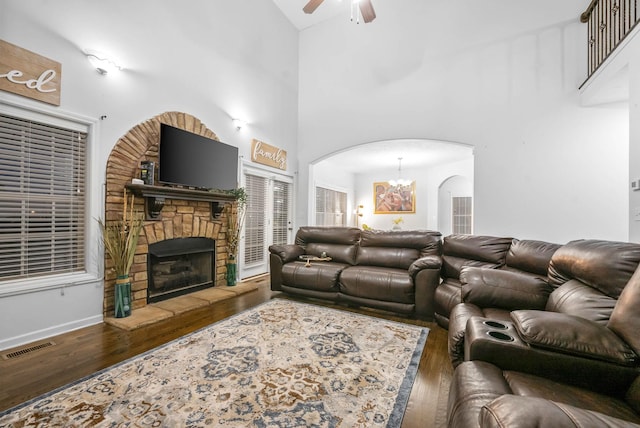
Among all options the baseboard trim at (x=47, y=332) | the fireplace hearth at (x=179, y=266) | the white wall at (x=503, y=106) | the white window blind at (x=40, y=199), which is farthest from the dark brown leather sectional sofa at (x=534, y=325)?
the white window blind at (x=40, y=199)

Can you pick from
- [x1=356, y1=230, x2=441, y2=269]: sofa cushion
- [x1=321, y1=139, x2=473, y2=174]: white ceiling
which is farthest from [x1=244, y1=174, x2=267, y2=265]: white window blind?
[x1=356, y1=230, x2=441, y2=269]: sofa cushion

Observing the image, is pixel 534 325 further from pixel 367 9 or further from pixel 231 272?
pixel 231 272

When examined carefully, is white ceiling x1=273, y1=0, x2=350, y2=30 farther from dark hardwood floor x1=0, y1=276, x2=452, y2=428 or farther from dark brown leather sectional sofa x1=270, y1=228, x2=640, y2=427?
dark hardwood floor x1=0, y1=276, x2=452, y2=428

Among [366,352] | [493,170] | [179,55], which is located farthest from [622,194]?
[179,55]

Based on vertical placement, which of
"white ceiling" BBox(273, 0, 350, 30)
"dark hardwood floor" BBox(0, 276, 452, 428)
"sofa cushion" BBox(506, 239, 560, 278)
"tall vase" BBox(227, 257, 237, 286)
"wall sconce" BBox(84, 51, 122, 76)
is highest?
"white ceiling" BBox(273, 0, 350, 30)

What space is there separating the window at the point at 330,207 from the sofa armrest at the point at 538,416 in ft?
22.5

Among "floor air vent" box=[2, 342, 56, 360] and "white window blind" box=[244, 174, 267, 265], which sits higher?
"white window blind" box=[244, 174, 267, 265]

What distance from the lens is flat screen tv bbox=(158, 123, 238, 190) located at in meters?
3.44

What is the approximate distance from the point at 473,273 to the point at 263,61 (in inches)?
196

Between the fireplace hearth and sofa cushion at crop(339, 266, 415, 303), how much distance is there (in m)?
2.07

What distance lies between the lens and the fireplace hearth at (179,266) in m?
3.51

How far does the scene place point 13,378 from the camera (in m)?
1.90

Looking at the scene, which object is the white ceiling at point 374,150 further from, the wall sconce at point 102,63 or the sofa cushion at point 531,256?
the wall sconce at point 102,63

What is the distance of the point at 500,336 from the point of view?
1293 mm
